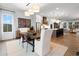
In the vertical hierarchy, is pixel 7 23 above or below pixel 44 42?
above

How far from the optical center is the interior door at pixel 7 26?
8.87 ft

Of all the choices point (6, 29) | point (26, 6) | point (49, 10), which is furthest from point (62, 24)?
point (6, 29)

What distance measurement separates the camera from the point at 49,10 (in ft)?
8.87

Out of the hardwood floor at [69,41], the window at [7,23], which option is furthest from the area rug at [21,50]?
the window at [7,23]

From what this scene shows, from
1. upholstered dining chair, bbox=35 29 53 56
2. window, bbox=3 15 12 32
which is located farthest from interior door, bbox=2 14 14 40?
upholstered dining chair, bbox=35 29 53 56

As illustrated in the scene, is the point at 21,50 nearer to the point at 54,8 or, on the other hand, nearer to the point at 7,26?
the point at 7,26

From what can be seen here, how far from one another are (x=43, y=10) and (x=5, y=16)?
95 centimetres

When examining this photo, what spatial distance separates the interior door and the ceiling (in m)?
0.28

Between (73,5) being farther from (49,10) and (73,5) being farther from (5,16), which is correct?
(5,16)

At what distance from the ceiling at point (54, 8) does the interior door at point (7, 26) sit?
0.93 feet

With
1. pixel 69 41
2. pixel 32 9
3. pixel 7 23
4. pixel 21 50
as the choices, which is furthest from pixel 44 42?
pixel 7 23

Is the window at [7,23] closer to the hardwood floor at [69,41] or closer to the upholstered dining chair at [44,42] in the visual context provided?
the upholstered dining chair at [44,42]

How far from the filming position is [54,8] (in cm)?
264

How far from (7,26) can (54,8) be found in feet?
4.16
